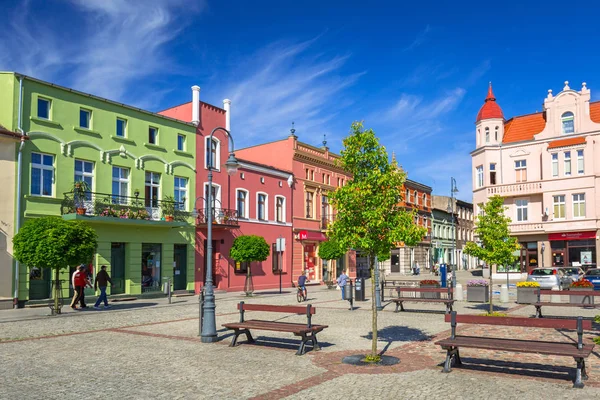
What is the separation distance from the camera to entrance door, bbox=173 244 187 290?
29234 millimetres

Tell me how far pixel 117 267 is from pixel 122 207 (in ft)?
9.93

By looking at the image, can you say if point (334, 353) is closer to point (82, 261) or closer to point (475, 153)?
point (82, 261)

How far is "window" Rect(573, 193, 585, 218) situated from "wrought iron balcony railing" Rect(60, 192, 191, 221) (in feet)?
102

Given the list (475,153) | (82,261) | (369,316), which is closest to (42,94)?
(82,261)

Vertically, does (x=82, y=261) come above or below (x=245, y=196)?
Answer: below

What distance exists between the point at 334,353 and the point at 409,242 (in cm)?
276

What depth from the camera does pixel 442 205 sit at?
75875mm

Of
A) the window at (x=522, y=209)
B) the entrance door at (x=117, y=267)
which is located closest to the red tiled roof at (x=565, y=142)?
the window at (x=522, y=209)

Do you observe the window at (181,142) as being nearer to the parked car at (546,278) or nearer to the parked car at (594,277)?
the parked car at (546,278)

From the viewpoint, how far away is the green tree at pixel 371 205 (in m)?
10.2

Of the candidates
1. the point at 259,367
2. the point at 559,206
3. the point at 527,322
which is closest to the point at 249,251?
the point at 259,367

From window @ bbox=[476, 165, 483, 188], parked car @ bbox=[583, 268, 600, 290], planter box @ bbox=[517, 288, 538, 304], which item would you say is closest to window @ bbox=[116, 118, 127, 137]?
planter box @ bbox=[517, 288, 538, 304]

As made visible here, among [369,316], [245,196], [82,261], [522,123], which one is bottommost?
[369,316]

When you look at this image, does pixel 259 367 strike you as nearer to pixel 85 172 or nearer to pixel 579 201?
pixel 85 172
